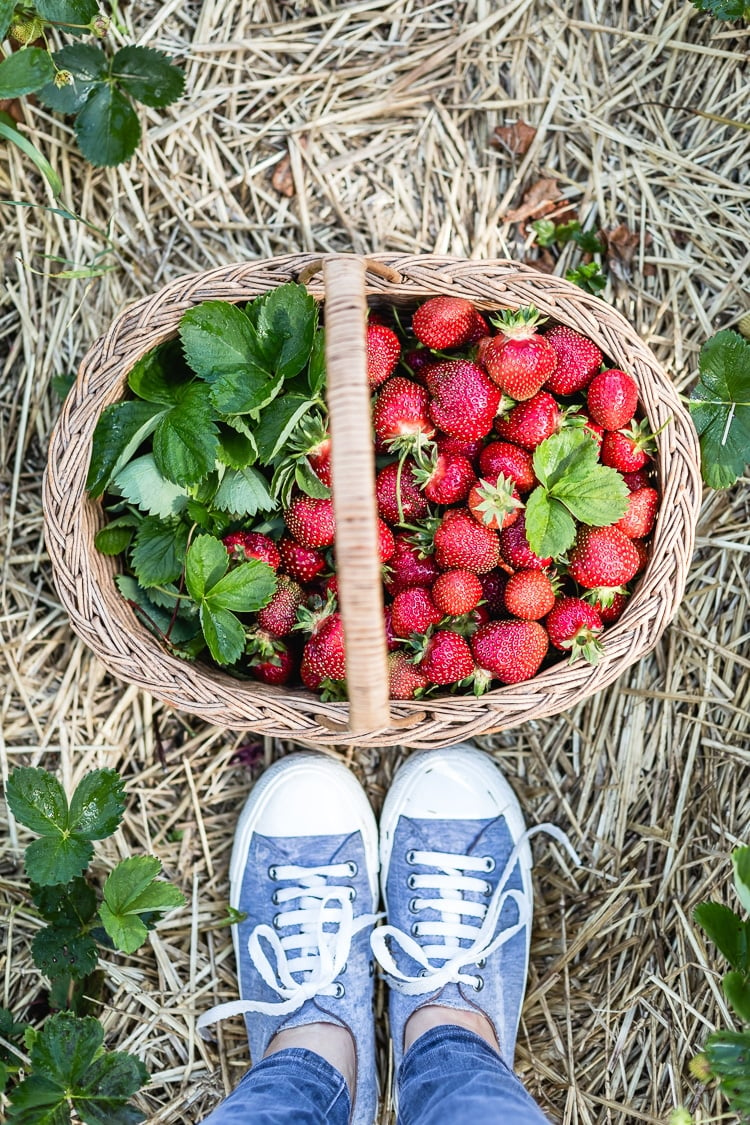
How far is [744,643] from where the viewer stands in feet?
4.94

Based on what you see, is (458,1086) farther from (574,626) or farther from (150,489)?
(150,489)

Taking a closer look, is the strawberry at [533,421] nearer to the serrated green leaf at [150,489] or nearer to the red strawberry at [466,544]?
the red strawberry at [466,544]

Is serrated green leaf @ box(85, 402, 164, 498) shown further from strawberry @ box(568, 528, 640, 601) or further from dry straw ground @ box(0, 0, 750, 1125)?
strawberry @ box(568, 528, 640, 601)

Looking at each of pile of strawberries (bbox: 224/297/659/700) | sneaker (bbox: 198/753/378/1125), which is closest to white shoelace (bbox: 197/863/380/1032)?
sneaker (bbox: 198/753/378/1125)

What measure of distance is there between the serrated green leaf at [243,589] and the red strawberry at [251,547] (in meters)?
0.07

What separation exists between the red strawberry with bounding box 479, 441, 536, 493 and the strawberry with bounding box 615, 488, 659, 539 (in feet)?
0.46

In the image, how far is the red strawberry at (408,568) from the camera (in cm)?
128

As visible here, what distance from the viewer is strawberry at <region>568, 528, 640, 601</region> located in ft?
4.02

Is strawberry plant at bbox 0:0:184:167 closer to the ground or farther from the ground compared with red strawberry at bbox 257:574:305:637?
farther from the ground

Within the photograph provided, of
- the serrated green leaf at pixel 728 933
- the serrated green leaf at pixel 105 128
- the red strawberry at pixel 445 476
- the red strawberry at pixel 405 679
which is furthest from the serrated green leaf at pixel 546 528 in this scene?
the serrated green leaf at pixel 105 128

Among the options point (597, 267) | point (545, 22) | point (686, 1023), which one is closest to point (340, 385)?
point (597, 267)

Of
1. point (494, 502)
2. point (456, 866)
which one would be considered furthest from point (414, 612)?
point (456, 866)

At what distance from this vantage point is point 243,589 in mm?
1202

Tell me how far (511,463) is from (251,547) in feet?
1.24
